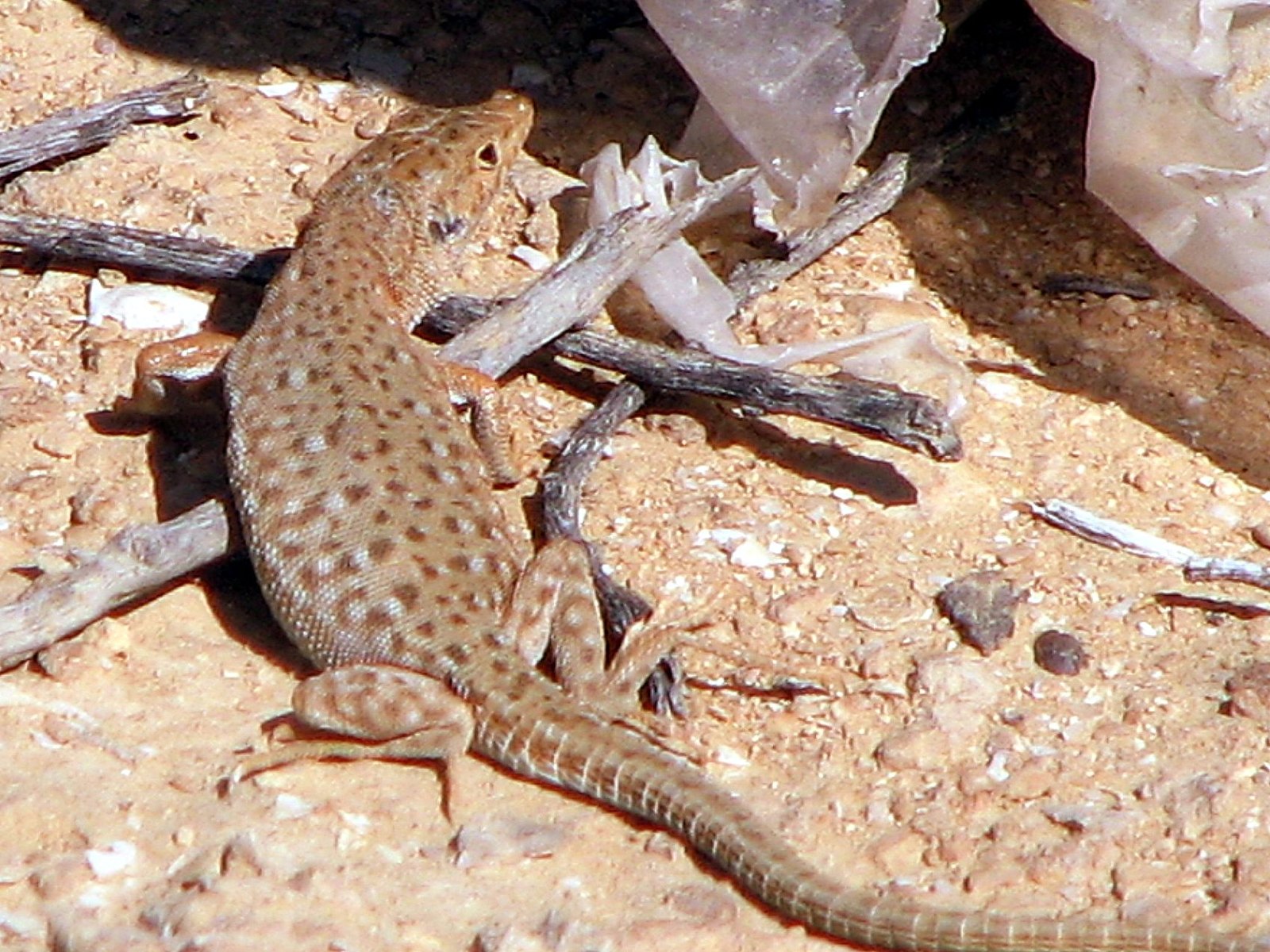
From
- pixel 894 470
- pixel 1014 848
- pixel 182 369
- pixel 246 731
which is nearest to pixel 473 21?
pixel 182 369

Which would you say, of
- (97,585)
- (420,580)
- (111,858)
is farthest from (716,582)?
(111,858)

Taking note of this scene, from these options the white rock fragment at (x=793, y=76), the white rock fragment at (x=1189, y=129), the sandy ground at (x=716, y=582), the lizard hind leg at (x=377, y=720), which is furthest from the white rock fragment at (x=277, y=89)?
the lizard hind leg at (x=377, y=720)

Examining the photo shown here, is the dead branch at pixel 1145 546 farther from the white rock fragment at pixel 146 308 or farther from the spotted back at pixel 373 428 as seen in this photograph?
the white rock fragment at pixel 146 308

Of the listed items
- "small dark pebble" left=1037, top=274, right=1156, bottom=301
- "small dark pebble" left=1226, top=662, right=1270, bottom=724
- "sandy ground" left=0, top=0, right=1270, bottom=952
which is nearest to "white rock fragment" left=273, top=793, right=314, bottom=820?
"sandy ground" left=0, top=0, right=1270, bottom=952

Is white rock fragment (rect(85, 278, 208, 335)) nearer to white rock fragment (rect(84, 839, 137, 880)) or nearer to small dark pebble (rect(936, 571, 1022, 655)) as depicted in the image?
white rock fragment (rect(84, 839, 137, 880))

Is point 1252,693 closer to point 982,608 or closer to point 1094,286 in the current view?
point 982,608

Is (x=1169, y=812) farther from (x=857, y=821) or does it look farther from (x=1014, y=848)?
(x=857, y=821)
